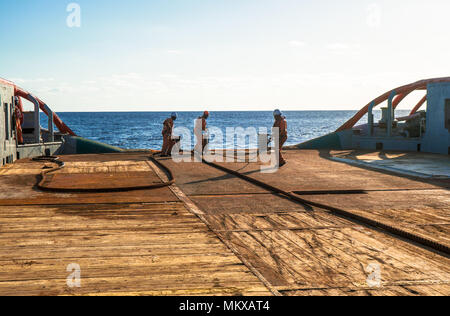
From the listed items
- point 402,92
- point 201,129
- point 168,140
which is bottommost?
point 168,140

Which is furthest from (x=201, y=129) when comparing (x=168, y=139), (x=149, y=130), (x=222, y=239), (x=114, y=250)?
(x=149, y=130)

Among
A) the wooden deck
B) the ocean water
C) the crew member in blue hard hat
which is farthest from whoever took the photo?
the ocean water

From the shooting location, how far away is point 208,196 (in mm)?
8828

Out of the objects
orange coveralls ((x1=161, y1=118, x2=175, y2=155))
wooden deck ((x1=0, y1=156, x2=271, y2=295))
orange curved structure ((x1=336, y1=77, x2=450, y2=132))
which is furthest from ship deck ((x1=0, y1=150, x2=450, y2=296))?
orange curved structure ((x1=336, y1=77, x2=450, y2=132))

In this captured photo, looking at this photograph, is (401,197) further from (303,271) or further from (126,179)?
(126,179)

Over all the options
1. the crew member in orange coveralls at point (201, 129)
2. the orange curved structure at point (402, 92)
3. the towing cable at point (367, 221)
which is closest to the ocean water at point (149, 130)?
the orange curved structure at point (402, 92)

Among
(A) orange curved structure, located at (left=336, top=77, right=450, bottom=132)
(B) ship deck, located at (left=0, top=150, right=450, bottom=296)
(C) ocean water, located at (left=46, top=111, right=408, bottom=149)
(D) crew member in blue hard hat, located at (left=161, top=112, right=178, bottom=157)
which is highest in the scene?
(A) orange curved structure, located at (left=336, top=77, right=450, bottom=132)

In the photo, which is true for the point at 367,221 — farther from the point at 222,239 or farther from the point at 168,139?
the point at 168,139

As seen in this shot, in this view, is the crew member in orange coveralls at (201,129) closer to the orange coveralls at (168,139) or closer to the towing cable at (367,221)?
the orange coveralls at (168,139)

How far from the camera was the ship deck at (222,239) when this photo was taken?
13.5 feet

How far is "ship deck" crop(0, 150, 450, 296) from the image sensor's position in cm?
412

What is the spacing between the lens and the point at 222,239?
18.1 ft

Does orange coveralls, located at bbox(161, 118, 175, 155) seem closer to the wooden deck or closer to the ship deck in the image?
the ship deck
